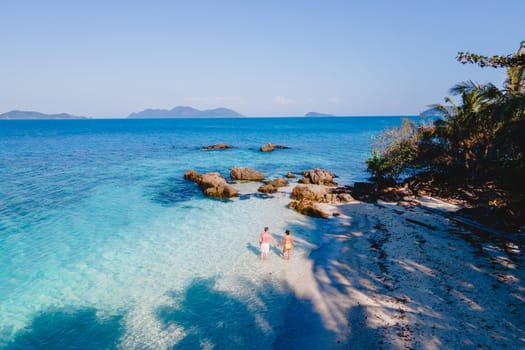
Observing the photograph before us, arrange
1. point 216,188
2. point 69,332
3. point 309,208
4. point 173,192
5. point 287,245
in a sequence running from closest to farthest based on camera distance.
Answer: point 69,332 → point 287,245 → point 309,208 → point 216,188 → point 173,192

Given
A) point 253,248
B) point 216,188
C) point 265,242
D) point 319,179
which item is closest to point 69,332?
point 265,242

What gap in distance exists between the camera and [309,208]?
22906 mm

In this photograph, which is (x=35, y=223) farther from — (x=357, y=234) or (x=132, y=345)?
(x=357, y=234)

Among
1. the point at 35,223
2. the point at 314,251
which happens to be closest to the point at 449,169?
the point at 314,251

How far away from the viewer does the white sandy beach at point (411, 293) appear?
9648mm

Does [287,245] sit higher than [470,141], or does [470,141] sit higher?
[470,141]

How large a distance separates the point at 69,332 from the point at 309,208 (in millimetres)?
16510

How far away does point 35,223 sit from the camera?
820 inches

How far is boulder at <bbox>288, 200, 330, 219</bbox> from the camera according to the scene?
22.3 metres

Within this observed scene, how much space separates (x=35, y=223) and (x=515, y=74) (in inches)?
1316

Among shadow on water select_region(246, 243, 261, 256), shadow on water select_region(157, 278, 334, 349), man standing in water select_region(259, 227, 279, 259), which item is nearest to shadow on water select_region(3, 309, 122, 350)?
shadow on water select_region(157, 278, 334, 349)

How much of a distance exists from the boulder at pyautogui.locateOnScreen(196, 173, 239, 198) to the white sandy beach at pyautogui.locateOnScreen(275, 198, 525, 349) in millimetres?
12003

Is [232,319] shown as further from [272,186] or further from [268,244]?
[272,186]

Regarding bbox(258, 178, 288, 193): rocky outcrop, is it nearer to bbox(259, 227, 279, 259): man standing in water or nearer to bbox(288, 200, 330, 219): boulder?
bbox(288, 200, 330, 219): boulder
